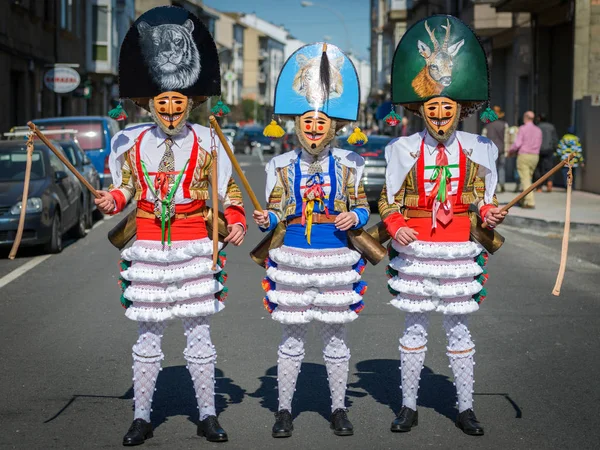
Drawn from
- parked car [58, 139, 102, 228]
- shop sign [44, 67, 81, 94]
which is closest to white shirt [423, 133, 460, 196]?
parked car [58, 139, 102, 228]

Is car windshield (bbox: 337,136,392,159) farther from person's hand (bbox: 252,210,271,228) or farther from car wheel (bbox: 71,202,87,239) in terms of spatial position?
person's hand (bbox: 252,210,271,228)

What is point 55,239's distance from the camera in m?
13.8

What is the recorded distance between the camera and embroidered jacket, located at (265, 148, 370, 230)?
5.57 metres

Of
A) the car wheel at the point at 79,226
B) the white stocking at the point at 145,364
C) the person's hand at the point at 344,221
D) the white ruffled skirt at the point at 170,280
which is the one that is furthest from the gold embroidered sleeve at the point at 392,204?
the car wheel at the point at 79,226

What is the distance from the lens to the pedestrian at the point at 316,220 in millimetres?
5480

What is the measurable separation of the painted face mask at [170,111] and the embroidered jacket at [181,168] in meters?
0.09

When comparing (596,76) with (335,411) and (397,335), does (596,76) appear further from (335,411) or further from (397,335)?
(335,411)

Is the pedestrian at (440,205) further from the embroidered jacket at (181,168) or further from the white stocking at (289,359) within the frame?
the embroidered jacket at (181,168)

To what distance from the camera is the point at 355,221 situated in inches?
215

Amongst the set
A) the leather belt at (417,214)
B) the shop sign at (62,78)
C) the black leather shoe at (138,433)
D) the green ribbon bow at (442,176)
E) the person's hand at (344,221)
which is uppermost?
the shop sign at (62,78)

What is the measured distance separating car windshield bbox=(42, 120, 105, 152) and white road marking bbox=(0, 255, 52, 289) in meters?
7.59

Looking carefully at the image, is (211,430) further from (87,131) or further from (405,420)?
(87,131)

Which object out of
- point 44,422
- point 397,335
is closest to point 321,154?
point 44,422

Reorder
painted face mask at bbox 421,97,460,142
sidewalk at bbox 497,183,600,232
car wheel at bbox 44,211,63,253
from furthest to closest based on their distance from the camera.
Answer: sidewalk at bbox 497,183,600,232, car wheel at bbox 44,211,63,253, painted face mask at bbox 421,97,460,142
